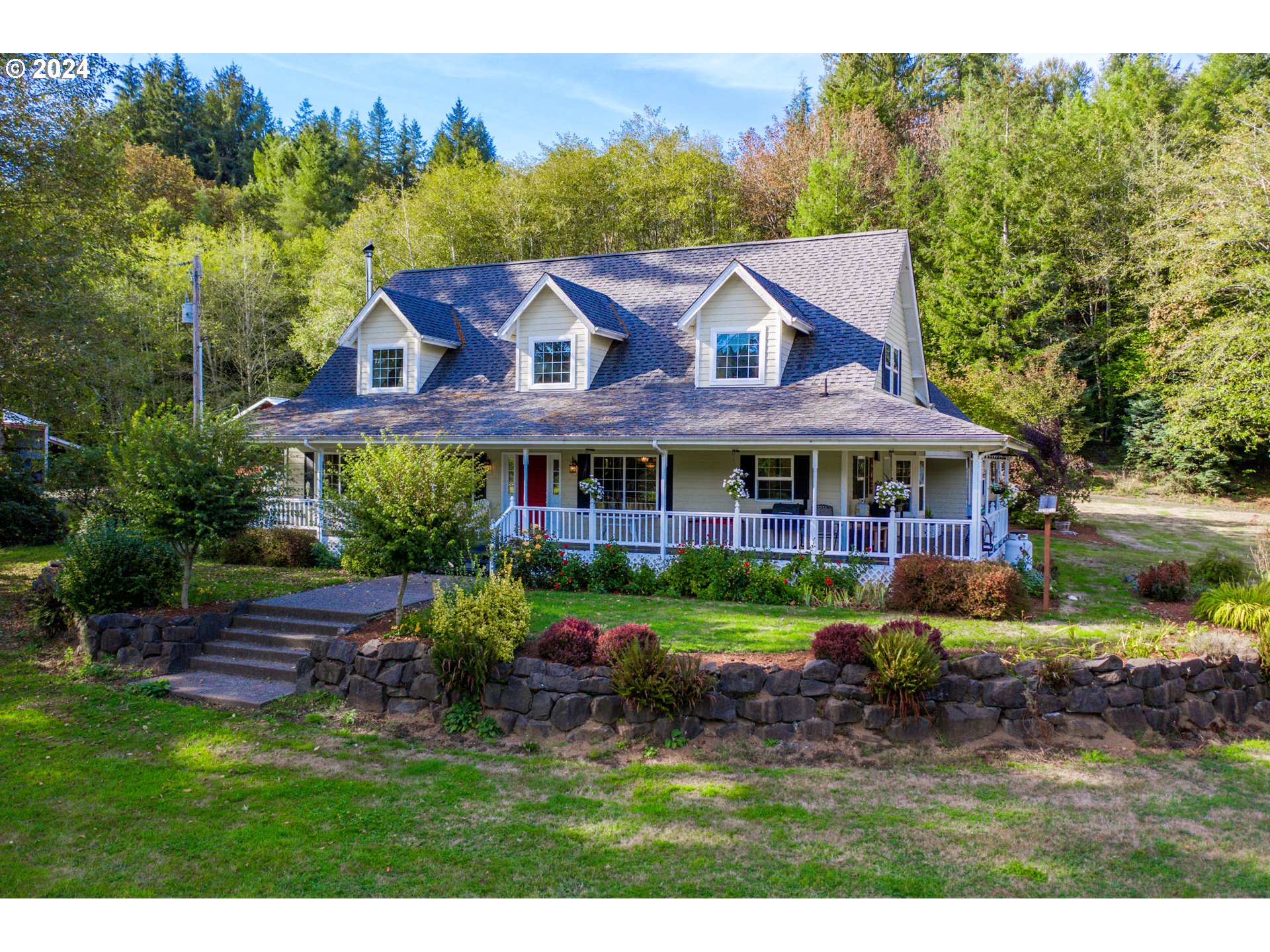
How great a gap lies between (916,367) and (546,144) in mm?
22294

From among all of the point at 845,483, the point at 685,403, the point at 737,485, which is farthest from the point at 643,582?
the point at 845,483

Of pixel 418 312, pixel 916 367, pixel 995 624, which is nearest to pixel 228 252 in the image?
pixel 418 312

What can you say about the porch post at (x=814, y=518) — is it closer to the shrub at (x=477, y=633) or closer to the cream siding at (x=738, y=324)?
the cream siding at (x=738, y=324)

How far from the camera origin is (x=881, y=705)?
275 inches

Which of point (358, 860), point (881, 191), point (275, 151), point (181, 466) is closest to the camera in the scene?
point (358, 860)

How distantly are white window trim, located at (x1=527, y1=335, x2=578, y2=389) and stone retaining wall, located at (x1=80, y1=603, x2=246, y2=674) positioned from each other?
32.2 feet

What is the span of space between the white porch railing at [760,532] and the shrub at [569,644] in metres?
5.71

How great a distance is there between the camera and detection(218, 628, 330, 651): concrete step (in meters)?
9.73

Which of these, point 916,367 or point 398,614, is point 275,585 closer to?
point 398,614

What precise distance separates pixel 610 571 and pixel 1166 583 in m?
9.86

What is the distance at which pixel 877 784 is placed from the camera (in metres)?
6.18

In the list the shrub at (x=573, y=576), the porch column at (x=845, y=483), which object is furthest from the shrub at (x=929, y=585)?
the shrub at (x=573, y=576)

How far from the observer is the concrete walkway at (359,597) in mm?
10547

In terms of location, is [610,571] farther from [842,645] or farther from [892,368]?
[892,368]
